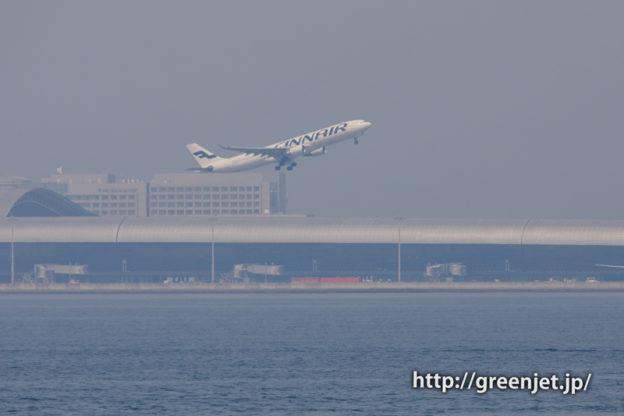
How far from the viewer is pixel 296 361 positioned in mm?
106312

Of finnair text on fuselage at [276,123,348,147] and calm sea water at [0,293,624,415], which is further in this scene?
finnair text on fuselage at [276,123,348,147]

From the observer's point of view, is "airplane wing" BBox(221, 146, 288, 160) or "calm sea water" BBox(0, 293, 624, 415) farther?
"airplane wing" BBox(221, 146, 288, 160)

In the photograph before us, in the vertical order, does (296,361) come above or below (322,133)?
below

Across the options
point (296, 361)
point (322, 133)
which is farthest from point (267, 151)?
point (296, 361)

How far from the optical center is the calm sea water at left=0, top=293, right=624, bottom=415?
8194cm

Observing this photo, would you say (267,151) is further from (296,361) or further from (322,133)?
(296,361)

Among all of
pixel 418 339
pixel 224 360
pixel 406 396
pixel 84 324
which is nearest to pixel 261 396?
pixel 406 396

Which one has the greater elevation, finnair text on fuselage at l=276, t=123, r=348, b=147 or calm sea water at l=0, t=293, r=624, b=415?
finnair text on fuselage at l=276, t=123, r=348, b=147

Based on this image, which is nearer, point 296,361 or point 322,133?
point 296,361

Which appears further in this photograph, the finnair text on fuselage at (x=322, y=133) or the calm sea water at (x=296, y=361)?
the finnair text on fuselage at (x=322, y=133)

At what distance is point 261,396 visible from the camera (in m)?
85.4

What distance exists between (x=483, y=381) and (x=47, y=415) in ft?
95.5

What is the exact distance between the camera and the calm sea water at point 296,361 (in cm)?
8194

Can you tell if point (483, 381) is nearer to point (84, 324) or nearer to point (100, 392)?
point (100, 392)
